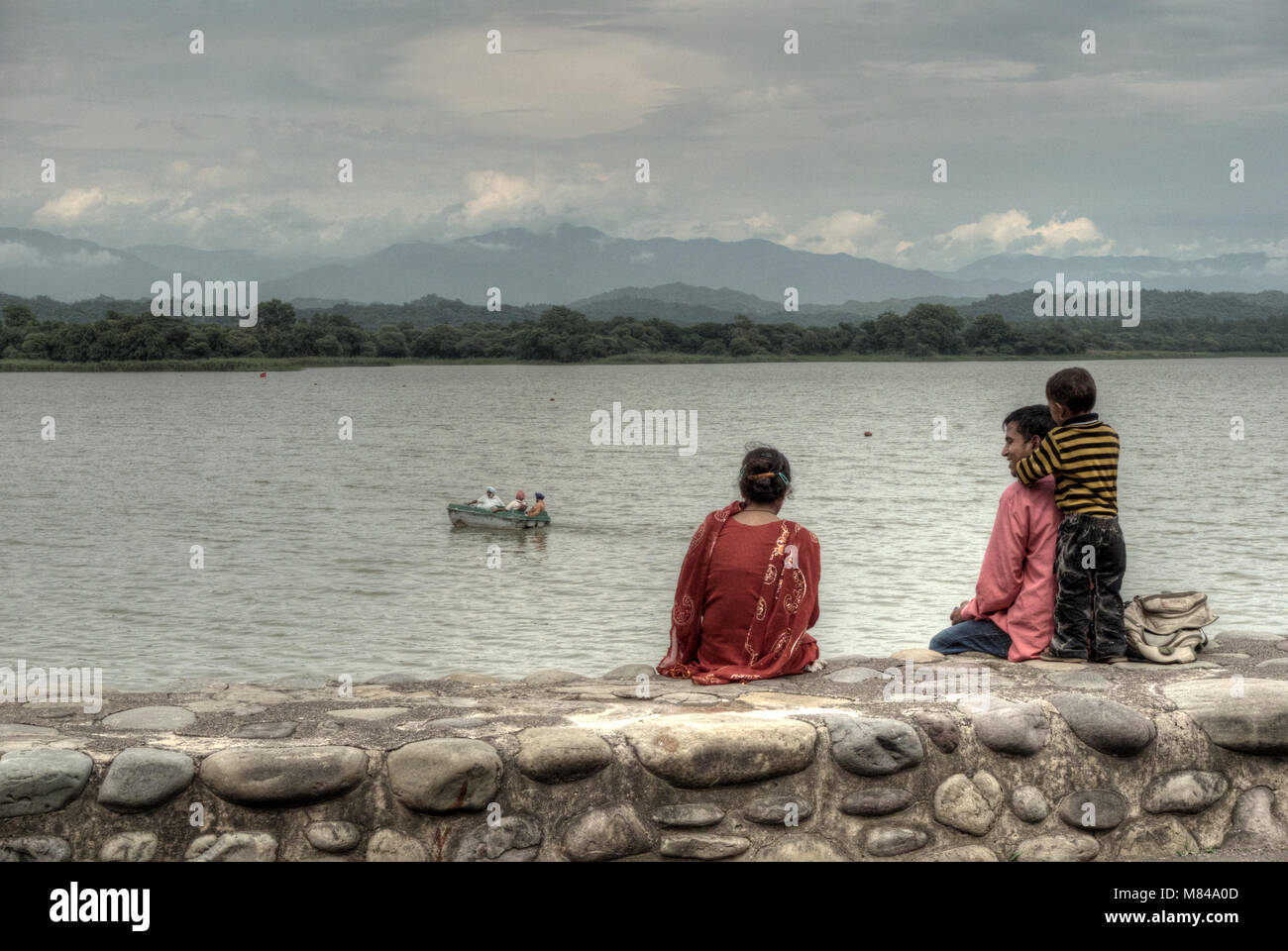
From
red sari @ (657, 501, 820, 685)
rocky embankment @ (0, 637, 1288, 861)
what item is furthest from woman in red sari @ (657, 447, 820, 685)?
rocky embankment @ (0, 637, 1288, 861)

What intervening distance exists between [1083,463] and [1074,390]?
399 millimetres

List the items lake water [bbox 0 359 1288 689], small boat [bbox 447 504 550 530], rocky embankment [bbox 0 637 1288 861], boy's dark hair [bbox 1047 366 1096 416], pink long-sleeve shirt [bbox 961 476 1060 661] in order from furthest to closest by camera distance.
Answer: small boat [bbox 447 504 550 530], lake water [bbox 0 359 1288 689], pink long-sleeve shirt [bbox 961 476 1060 661], boy's dark hair [bbox 1047 366 1096 416], rocky embankment [bbox 0 637 1288 861]

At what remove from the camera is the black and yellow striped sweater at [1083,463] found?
6.90 metres

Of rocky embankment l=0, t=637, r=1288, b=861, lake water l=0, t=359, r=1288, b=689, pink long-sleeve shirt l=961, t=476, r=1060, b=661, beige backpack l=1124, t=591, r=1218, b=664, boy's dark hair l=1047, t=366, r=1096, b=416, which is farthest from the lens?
lake water l=0, t=359, r=1288, b=689

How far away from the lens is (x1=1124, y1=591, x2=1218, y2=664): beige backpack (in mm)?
6945

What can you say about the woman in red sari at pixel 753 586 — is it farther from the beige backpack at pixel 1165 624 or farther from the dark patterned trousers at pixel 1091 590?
the beige backpack at pixel 1165 624

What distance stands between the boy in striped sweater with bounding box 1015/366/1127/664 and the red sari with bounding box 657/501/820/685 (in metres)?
1.40

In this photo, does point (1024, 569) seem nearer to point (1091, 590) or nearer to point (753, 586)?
point (1091, 590)

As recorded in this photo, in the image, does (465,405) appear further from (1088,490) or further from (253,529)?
(1088,490)

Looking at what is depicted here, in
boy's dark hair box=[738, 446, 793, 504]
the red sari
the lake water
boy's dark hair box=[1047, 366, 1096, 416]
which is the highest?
boy's dark hair box=[1047, 366, 1096, 416]

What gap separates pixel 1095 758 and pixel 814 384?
125720mm

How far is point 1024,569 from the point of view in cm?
733

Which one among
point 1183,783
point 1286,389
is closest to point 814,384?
point 1286,389

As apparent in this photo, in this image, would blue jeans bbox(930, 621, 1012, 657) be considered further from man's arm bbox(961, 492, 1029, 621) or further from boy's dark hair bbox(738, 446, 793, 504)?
boy's dark hair bbox(738, 446, 793, 504)
